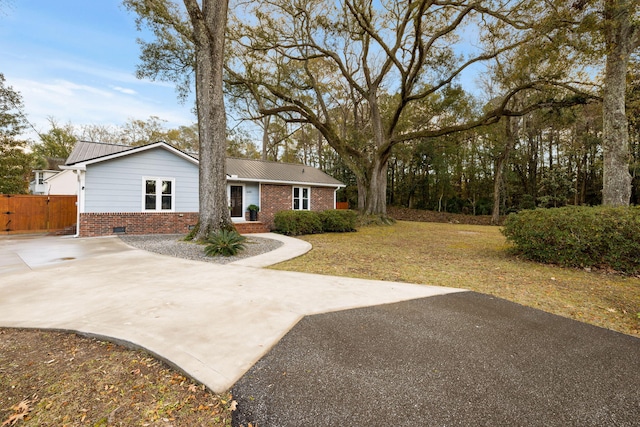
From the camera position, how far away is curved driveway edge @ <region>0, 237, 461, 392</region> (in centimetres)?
253

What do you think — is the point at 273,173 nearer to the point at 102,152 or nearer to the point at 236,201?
the point at 236,201

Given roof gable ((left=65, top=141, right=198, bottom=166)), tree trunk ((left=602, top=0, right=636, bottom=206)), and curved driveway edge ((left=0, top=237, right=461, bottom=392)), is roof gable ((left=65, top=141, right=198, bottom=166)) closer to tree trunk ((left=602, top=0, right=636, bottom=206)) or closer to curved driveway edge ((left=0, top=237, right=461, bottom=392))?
curved driveway edge ((left=0, top=237, right=461, bottom=392))

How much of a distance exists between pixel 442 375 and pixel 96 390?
2570 millimetres

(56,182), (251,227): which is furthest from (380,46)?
(56,182)

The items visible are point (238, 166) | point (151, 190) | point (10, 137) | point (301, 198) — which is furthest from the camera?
point (10, 137)

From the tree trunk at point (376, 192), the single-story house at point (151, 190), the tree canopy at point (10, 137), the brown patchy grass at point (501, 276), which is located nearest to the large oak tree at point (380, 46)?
Answer: the tree trunk at point (376, 192)

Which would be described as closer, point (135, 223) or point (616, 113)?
point (616, 113)

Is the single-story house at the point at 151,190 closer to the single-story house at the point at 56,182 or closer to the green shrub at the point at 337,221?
the green shrub at the point at 337,221

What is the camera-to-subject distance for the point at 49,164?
24391 millimetres

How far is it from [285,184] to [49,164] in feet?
78.0

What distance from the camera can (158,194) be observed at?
452 inches

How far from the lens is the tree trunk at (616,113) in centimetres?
688

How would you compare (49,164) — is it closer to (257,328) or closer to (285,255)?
(285,255)

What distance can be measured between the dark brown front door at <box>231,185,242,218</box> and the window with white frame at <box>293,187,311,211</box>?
2968mm
